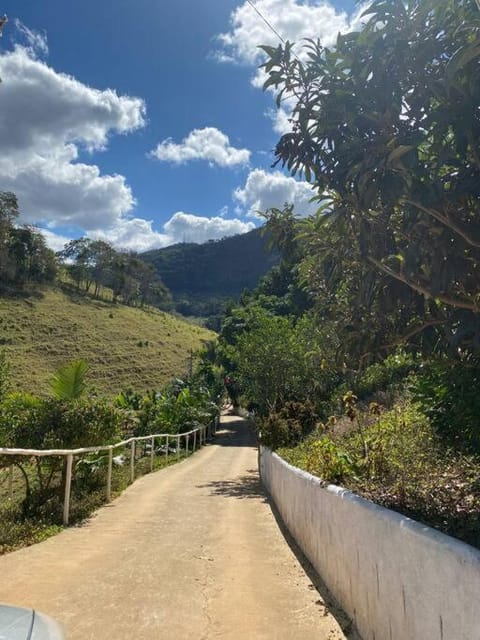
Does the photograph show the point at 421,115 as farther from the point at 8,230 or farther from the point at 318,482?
the point at 8,230

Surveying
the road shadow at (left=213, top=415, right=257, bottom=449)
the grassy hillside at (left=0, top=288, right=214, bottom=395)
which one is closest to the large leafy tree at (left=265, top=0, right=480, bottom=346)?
the road shadow at (left=213, top=415, right=257, bottom=449)

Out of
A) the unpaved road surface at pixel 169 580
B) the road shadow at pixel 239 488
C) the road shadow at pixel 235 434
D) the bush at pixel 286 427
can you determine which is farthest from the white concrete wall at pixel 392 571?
the road shadow at pixel 235 434

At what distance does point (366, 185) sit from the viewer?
3594 millimetres

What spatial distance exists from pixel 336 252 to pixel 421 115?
148 cm

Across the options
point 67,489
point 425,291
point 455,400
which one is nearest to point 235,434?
point 67,489

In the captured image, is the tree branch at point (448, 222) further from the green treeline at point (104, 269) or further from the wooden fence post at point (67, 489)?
the green treeline at point (104, 269)

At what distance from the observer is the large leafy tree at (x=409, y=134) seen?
132 inches

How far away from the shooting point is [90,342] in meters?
65.8

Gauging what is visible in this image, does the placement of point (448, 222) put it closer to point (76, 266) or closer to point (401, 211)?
point (401, 211)

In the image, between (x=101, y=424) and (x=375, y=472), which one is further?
(x=101, y=424)

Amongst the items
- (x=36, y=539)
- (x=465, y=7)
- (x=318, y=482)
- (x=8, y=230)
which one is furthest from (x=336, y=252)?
(x=8, y=230)

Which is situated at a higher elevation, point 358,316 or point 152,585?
point 358,316

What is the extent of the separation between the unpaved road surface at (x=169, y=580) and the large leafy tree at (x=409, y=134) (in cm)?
304

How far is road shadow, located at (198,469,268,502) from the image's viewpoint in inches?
516
